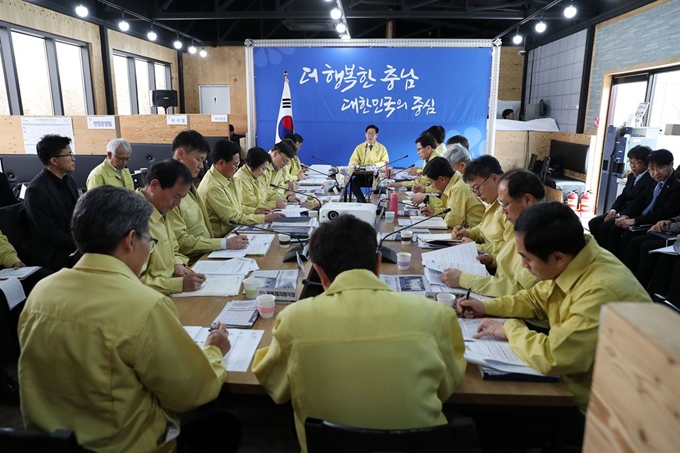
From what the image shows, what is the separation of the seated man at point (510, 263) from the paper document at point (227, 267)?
99 cm

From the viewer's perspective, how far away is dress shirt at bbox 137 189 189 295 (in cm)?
207

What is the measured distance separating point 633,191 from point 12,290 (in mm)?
5460

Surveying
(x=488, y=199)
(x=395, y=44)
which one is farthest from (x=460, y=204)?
(x=395, y=44)

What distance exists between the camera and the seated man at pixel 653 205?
14.2ft

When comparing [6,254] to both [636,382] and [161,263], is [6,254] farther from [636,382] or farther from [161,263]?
[636,382]

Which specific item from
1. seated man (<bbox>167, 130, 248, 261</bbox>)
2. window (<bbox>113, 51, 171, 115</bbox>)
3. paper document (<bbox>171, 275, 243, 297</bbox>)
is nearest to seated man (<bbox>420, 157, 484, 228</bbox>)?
seated man (<bbox>167, 130, 248, 261</bbox>)

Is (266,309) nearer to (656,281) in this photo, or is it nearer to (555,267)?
(555,267)

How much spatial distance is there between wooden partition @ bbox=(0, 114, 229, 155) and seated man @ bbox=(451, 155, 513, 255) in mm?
4482

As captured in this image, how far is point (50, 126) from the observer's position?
6195 millimetres

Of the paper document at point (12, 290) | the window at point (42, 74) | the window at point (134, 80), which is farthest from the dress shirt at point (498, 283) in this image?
the window at point (134, 80)

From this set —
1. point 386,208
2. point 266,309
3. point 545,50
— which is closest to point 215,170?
point 386,208

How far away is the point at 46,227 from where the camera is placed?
10.7 feet

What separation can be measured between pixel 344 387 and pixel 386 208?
3.06m

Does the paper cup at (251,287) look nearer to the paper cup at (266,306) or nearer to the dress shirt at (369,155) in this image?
the paper cup at (266,306)
